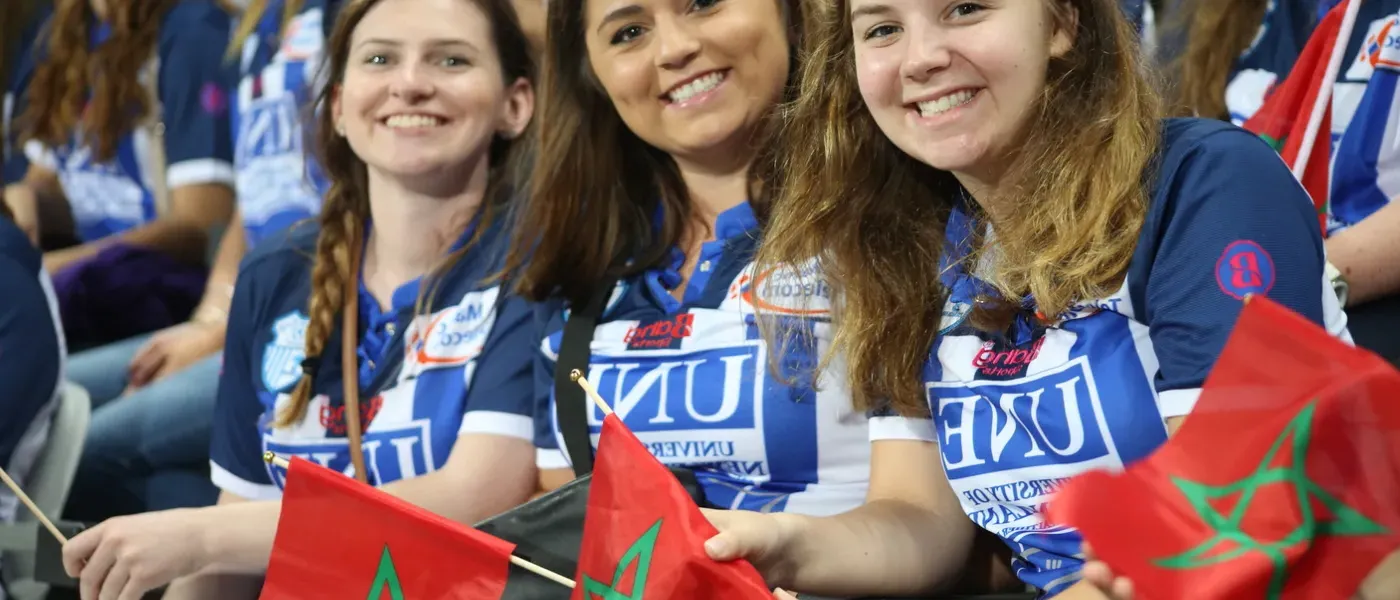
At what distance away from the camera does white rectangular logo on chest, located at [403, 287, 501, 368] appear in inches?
91.4

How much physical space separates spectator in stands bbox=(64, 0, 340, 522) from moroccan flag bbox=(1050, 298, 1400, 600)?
178cm

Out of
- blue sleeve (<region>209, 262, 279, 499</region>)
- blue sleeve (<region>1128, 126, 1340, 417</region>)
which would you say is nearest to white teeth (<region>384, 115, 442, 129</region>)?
blue sleeve (<region>209, 262, 279, 499</region>)

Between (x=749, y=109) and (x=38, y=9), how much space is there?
102 inches

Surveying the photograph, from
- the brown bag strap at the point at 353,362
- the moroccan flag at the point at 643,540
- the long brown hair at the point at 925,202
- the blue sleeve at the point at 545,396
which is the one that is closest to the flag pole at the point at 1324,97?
the long brown hair at the point at 925,202

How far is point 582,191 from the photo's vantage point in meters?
2.25

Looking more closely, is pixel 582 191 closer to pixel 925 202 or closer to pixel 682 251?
pixel 682 251

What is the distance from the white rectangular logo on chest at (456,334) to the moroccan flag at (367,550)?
0.58 meters

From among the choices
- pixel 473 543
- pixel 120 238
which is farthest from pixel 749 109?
pixel 120 238

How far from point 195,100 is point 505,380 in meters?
1.69

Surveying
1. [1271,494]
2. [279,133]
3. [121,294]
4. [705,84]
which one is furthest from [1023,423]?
[121,294]

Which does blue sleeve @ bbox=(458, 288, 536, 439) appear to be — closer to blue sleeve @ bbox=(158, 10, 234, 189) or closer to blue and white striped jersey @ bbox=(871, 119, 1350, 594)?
blue and white striped jersey @ bbox=(871, 119, 1350, 594)

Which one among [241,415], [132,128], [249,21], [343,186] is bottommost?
[241,415]

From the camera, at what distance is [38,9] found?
3924 mm

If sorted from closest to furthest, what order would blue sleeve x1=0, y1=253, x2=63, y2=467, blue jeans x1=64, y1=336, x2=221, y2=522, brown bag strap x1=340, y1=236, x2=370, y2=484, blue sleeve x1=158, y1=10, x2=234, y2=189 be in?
brown bag strap x1=340, y1=236, x2=370, y2=484, blue sleeve x1=0, y1=253, x2=63, y2=467, blue jeans x1=64, y1=336, x2=221, y2=522, blue sleeve x1=158, y1=10, x2=234, y2=189
